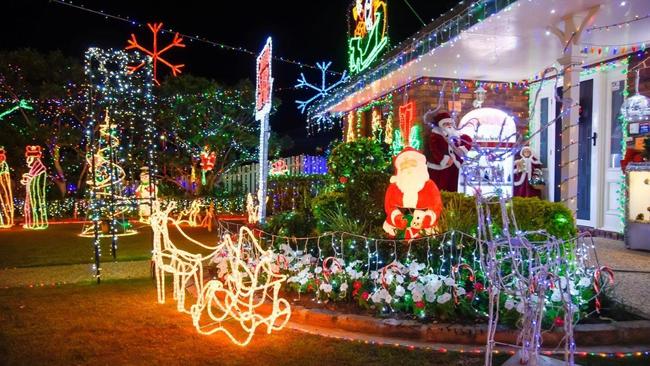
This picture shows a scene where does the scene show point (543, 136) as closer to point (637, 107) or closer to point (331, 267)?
point (637, 107)

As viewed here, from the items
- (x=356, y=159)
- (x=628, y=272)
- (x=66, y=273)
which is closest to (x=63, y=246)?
(x=66, y=273)

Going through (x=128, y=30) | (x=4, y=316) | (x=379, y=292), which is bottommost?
(x=4, y=316)

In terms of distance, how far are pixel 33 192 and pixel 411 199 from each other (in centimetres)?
1363

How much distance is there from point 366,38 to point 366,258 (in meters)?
9.91

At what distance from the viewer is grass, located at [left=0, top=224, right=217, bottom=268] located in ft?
31.5

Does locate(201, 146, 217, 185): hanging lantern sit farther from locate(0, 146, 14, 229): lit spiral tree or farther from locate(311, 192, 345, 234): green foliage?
locate(311, 192, 345, 234): green foliage

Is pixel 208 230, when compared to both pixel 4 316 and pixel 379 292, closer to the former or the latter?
pixel 4 316

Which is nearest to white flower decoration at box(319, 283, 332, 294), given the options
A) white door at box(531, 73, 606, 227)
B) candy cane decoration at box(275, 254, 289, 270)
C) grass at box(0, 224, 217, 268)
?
candy cane decoration at box(275, 254, 289, 270)

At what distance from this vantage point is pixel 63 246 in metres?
11.2

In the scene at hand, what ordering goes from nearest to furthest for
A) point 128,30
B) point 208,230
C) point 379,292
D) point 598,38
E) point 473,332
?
point 473,332
point 379,292
point 598,38
point 208,230
point 128,30

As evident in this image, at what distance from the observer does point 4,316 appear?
5793 millimetres

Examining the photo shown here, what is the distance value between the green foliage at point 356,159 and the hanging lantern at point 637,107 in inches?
157

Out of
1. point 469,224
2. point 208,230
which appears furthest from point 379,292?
point 208,230

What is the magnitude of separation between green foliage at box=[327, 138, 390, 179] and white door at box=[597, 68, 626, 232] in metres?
4.28
